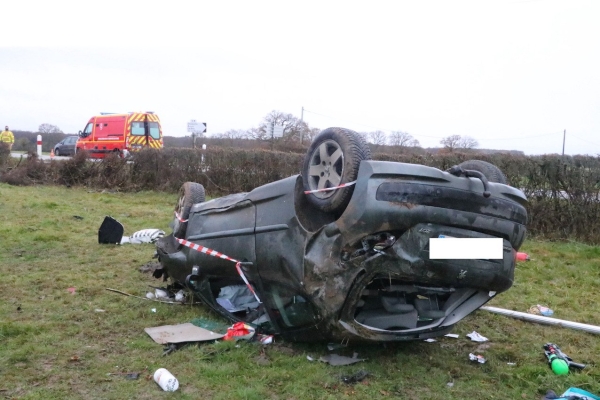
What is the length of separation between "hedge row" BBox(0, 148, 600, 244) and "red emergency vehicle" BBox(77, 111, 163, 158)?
6.64m

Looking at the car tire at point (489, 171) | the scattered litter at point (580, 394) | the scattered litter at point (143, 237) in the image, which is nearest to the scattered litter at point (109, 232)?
the scattered litter at point (143, 237)

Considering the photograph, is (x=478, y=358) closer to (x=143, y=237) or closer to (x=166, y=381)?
(x=166, y=381)

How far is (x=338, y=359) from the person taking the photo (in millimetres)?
3783

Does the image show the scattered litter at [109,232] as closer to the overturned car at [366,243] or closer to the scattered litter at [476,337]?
the overturned car at [366,243]

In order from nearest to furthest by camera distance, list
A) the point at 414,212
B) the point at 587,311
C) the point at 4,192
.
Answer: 1. the point at 414,212
2. the point at 587,311
3. the point at 4,192

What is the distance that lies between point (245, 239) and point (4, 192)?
35.7 ft

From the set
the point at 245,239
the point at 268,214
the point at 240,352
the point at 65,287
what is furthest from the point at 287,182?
the point at 65,287

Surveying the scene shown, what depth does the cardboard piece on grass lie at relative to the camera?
4.07 metres

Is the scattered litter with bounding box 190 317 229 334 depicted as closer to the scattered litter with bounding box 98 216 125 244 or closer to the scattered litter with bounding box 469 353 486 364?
the scattered litter with bounding box 469 353 486 364

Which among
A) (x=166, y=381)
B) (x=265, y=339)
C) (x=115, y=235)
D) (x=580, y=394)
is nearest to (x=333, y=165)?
(x=265, y=339)

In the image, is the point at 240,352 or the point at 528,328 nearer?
the point at 240,352

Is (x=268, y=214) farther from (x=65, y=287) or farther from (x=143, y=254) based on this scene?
(x=143, y=254)

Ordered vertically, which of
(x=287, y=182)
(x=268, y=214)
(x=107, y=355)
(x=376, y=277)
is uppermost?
(x=287, y=182)

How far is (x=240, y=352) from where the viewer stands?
3877mm
